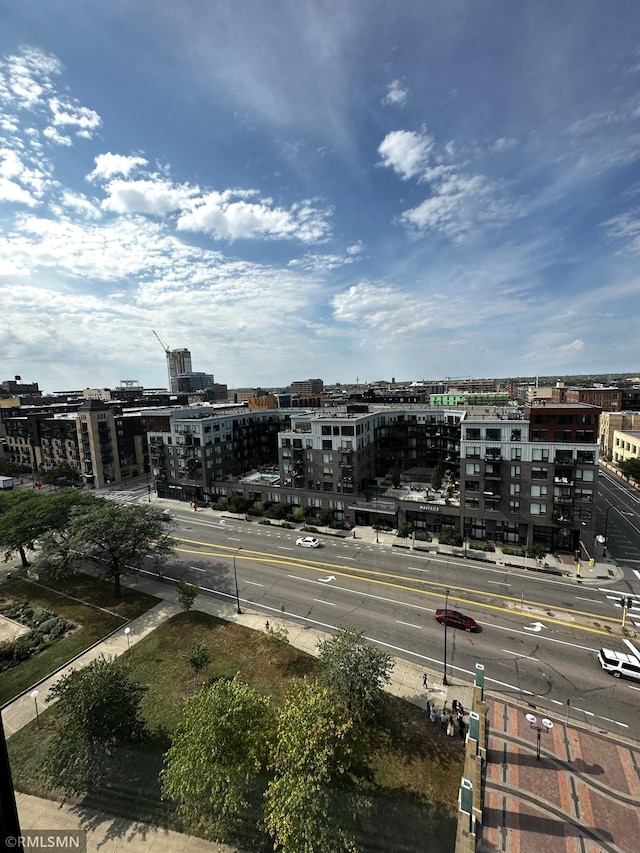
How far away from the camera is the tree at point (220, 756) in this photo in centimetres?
2008

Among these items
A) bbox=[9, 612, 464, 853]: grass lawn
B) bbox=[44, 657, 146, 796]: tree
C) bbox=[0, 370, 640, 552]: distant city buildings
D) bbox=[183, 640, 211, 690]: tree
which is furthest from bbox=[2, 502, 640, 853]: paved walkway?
bbox=[0, 370, 640, 552]: distant city buildings

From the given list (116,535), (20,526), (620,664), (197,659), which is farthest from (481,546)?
(20,526)

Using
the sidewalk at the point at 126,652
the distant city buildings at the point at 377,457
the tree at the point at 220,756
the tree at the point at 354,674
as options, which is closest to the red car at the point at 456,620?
the sidewalk at the point at 126,652

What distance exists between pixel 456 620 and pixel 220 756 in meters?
25.9

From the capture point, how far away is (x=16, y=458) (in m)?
119

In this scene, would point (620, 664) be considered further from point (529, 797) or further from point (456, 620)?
point (529, 797)

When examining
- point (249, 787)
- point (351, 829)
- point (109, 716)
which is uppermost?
point (109, 716)

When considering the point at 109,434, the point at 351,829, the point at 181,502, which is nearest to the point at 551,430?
the point at 351,829

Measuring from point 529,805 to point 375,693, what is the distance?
10080mm

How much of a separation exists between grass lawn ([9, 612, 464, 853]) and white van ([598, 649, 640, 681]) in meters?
15.5

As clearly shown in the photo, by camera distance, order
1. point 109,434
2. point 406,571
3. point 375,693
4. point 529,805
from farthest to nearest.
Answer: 1. point 109,434
2. point 406,571
3. point 375,693
4. point 529,805

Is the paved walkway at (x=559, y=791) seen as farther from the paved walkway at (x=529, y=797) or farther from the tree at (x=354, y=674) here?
the tree at (x=354, y=674)

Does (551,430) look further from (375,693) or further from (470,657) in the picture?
(375,693)

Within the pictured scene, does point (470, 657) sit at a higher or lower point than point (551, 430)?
lower
